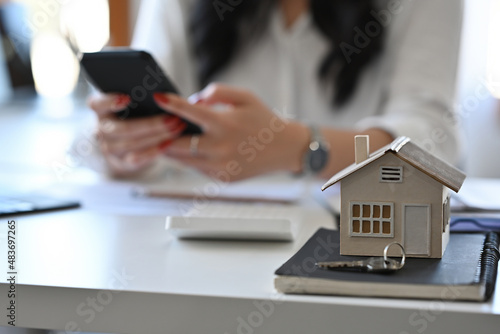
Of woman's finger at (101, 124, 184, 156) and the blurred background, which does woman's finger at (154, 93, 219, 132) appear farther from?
the blurred background

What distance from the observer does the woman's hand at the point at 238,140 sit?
35.9 inches

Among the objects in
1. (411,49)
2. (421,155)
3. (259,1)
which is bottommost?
(421,155)

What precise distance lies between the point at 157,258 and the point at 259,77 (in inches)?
35.3

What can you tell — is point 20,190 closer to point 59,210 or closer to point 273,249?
point 59,210

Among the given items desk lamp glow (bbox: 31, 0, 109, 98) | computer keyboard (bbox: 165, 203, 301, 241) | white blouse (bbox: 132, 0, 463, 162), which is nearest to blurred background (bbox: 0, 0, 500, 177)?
desk lamp glow (bbox: 31, 0, 109, 98)

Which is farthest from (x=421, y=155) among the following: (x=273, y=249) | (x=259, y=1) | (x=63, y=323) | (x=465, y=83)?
(x=465, y=83)

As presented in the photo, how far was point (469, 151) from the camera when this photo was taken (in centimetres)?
201

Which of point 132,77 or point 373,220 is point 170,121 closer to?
point 132,77

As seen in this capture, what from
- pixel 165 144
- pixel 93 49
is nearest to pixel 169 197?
pixel 165 144

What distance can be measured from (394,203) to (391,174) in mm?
23

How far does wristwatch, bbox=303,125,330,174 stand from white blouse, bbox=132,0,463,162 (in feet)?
0.69

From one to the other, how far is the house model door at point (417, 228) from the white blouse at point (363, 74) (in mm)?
674

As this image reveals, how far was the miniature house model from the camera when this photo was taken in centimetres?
48

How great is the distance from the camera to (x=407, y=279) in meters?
0.43
